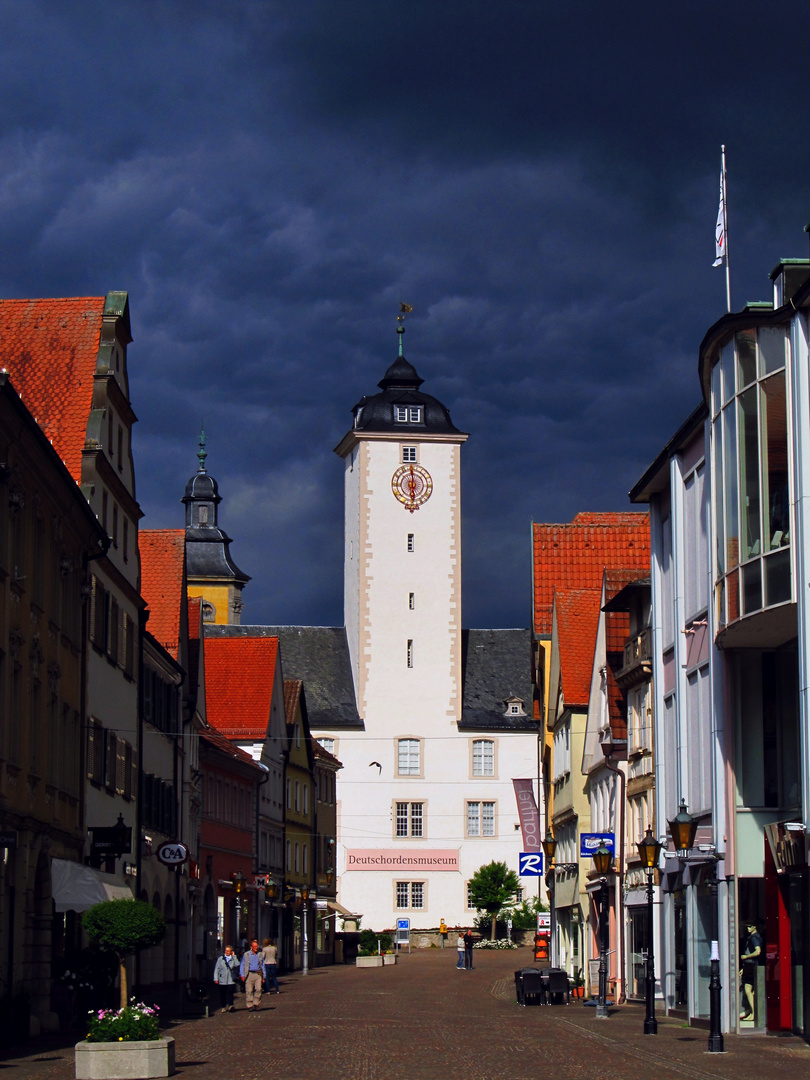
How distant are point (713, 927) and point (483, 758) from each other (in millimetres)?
74305

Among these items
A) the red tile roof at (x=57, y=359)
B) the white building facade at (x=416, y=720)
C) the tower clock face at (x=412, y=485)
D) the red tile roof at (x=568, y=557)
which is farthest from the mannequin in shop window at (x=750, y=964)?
the tower clock face at (x=412, y=485)

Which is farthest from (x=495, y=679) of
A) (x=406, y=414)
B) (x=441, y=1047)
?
(x=441, y=1047)

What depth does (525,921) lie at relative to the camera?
295 feet

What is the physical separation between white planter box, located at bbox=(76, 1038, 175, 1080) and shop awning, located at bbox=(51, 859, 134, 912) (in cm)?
954

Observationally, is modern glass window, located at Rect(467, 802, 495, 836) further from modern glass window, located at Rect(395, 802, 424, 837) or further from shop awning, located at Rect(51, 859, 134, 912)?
shop awning, located at Rect(51, 859, 134, 912)

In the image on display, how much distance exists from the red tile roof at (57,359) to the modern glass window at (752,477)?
15232mm

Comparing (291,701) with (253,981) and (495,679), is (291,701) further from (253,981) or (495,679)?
(253,981)

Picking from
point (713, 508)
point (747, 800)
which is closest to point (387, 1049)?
point (747, 800)

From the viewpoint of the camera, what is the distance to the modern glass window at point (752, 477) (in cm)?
2547

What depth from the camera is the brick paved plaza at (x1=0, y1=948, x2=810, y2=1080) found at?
2072 cm

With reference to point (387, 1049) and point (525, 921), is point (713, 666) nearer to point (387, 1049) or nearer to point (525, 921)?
point (387, 1049)

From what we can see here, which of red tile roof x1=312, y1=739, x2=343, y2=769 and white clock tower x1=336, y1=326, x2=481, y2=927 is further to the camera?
white clock tower x1=336, y1=326, x2=481, y2=927

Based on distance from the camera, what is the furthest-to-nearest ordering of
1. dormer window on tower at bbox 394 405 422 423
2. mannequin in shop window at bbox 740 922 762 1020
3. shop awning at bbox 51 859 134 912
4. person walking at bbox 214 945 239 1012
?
dormer window on tower at bbox 394 405 422 423 → person walking at bbox 214 945 239 1012 → shop awning at bbox 51 859 134 912 → mannequin in shop window at bbox 740 922 762 1020

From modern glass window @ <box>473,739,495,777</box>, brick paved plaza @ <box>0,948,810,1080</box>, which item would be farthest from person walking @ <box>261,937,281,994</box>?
modern glass window @ <box>473,739,495,777</box>
